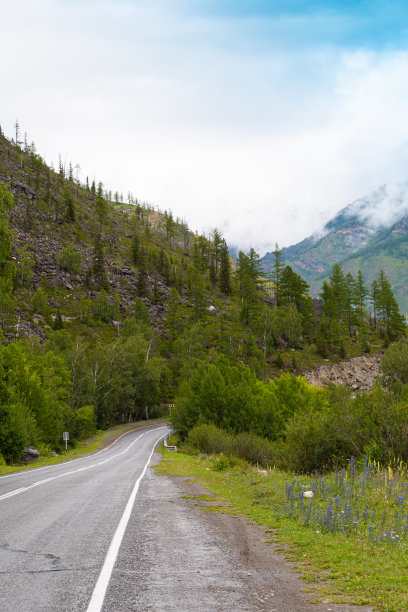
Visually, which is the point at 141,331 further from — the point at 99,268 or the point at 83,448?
the point at 83,448

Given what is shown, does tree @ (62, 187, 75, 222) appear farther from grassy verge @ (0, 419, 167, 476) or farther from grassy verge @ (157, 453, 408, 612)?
grassy verge @ (157, 453, 408, 612)

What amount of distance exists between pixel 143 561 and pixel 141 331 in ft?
307

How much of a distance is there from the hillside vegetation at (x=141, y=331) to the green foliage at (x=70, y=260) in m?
0.34

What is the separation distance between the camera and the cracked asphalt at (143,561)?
495cm

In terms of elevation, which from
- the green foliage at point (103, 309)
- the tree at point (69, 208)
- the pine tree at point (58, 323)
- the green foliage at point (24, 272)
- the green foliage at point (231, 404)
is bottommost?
the green foliage at point (231, 404)

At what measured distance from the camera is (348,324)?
12156cm

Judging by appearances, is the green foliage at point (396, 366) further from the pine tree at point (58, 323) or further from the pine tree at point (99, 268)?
the pine tree at point (99, 268)

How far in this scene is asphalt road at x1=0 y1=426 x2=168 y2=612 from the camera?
504 cm

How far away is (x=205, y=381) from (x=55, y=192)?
508ft

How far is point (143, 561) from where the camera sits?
6.54 metres

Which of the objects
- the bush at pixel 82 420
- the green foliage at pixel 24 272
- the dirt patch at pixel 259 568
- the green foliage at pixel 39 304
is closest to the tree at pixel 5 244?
the dirt patch at pixel 259 568

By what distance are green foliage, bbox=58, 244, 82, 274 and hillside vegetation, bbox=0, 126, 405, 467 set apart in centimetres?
34

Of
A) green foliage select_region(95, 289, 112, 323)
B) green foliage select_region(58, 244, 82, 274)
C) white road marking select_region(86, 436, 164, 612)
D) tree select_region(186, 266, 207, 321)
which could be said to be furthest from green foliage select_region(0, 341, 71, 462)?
green foliage select_region(58, 244, 82, 274)

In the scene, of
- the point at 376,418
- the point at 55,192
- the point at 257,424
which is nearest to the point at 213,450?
the point at 257,424
